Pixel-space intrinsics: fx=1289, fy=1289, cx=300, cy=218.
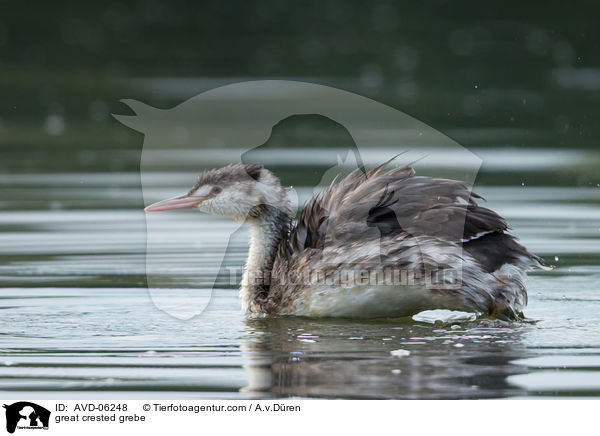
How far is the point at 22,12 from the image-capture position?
26.2m

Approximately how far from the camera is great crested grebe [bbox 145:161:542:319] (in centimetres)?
825

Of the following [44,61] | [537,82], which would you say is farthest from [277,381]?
[44,61]

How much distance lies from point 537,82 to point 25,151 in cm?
852

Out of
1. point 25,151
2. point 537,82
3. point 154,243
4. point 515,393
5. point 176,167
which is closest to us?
point 515,393

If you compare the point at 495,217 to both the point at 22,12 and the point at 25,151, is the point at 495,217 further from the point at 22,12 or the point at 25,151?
the point at 22,12

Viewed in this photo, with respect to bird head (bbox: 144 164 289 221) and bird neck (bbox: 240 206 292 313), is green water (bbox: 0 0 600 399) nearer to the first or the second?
bird neck (bbox: 240 206 292 313)

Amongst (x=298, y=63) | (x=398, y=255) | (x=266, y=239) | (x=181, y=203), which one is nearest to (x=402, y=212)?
(x=398, y=255)

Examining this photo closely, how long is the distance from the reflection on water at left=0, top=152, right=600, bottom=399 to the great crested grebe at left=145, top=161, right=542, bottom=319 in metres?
0.15

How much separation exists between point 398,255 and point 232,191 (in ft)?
4.80

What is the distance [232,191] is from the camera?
9156 mm
